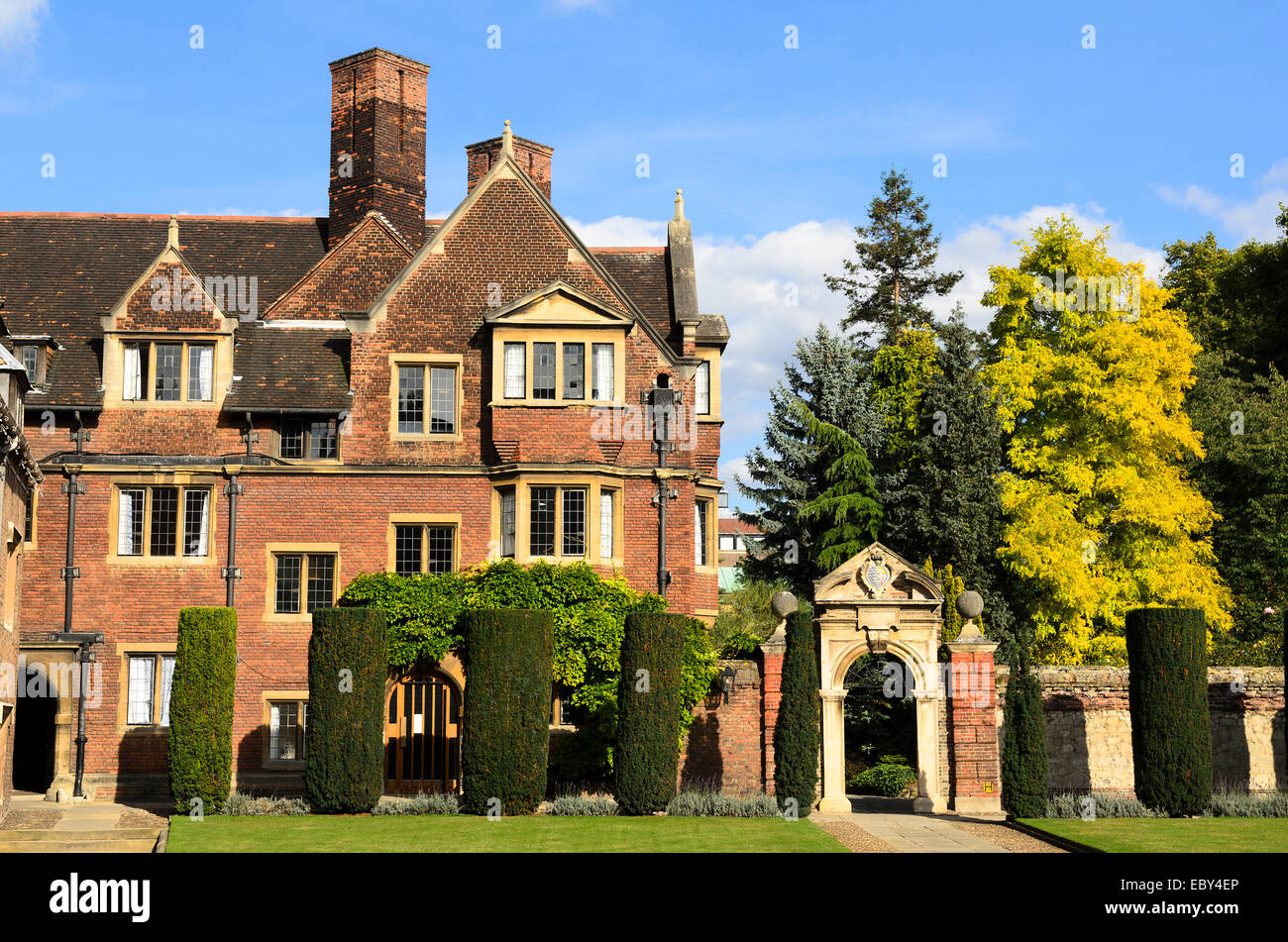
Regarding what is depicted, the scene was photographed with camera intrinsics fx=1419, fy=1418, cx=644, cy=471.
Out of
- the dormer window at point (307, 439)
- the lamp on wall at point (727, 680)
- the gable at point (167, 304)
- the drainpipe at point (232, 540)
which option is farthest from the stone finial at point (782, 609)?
the gable at point (167, 304)

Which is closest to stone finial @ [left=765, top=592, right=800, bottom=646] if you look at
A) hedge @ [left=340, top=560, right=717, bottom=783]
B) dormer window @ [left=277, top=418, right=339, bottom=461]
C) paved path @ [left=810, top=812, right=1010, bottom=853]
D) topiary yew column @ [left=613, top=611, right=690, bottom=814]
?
hedge @ [left=340, top=560, right=717, bottom=783]

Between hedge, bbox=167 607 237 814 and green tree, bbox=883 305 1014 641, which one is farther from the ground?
green tree, bbox=883 305 1014 641

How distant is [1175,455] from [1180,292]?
54.0 ft

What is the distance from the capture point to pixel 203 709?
88.3 ft

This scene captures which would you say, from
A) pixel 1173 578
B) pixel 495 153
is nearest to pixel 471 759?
pixel 495 153

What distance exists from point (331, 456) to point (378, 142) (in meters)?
8.79

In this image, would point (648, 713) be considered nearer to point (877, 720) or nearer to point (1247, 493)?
point (877, 720)

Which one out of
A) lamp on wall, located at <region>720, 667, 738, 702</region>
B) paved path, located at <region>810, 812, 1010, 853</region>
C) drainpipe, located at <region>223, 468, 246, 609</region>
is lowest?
paved path, located at <region>810, 812, 1010, 853</region>

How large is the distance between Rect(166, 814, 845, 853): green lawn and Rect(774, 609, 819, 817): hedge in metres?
1.60

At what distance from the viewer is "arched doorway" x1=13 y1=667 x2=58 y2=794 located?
32.9 m

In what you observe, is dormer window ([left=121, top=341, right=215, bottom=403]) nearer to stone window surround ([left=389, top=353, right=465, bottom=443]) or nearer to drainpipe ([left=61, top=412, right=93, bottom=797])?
drainpipe ([left=61, top=412, right=93, bottom=797])

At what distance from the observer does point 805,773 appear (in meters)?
27.0

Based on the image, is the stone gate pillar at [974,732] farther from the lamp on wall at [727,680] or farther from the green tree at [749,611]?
the green tree at [749,611]
